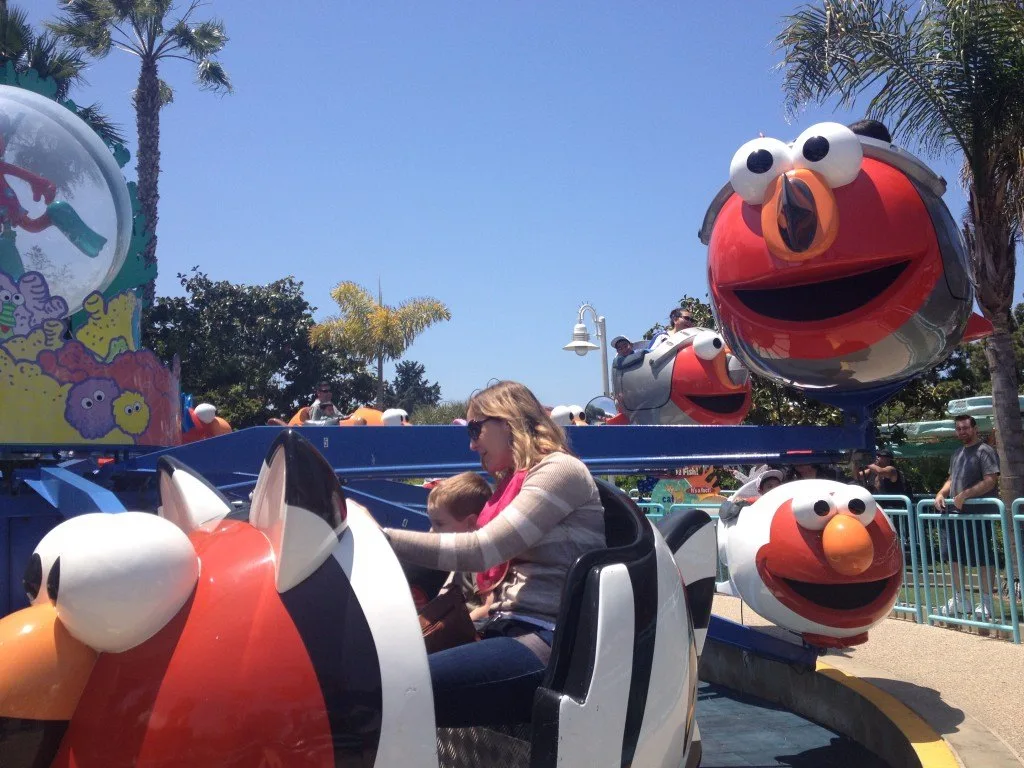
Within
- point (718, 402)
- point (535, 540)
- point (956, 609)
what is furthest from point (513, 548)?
point (718, 402)

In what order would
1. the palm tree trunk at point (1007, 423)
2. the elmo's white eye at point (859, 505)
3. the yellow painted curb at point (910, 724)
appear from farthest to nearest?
the palm tree trunk at point (1007, 423), the elmo's white eye at point (859, 505), the yellow painted curb at point (910, 724)

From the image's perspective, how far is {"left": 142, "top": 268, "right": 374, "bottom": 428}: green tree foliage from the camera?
26000 millimetres

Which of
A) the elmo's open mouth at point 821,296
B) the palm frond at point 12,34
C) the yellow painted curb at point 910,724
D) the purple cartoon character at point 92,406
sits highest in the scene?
the palm frond at point 12,34

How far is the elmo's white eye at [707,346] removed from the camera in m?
8.15

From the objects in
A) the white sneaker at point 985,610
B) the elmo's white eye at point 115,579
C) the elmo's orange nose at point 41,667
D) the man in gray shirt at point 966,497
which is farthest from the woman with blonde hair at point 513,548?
the man in gray shirt at point 966,497

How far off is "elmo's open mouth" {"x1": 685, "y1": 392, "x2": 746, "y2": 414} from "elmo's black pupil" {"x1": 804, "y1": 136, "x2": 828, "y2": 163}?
4.43 metres

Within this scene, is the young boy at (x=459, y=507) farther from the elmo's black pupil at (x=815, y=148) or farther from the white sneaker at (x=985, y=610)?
the white sneaker at (x=985, y=610)

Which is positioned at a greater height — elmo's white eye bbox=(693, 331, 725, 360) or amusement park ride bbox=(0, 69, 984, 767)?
elmo's white eye bbox=(693, 331, 725, 360)

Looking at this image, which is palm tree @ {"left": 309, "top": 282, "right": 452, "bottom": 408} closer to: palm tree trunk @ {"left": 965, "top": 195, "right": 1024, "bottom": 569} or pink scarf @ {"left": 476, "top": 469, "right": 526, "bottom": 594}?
palm tree trunk @ {"left": 965, "top": 195, "right": 1024, "bottom": 569}

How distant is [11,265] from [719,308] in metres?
3.18

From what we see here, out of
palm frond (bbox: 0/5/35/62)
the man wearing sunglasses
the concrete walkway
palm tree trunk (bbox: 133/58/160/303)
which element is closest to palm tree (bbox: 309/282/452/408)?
palm tree trunk (bbox: 133/58/160/303)

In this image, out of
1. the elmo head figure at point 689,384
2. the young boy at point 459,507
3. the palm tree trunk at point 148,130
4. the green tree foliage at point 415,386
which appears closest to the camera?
the young boy at point 459,507

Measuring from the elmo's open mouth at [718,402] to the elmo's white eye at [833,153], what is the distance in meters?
4.43

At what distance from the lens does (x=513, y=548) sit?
225cm
